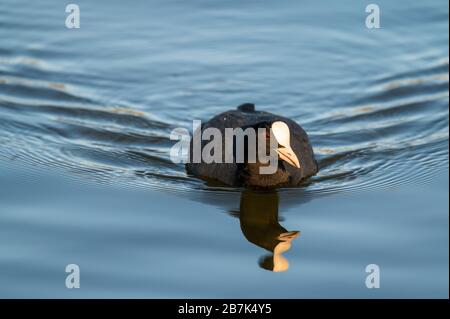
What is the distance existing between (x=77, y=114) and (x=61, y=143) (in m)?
0.76

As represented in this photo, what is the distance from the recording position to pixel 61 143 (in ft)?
33.5

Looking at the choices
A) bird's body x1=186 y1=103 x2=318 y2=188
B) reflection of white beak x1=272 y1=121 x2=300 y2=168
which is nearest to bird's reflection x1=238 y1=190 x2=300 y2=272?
bird's body x1=186 y1=103 x2=318 y2=188

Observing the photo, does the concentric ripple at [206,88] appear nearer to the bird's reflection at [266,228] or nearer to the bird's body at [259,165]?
the bird's body at [259,165]

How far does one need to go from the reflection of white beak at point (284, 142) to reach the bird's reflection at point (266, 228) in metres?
0.43

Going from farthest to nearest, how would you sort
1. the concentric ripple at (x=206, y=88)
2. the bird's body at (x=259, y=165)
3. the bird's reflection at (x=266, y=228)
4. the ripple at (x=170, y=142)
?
1. the concentric ripple at (x=206, y=88)
2. the ripple at (x=170, y=142)
3. the bird's body at (x=259, y=165)
4. the bird's reflection at (x=266, y=228)

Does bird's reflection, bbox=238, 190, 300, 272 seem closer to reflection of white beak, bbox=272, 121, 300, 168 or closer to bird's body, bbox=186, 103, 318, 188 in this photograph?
bird's body, bbox=186, 103, 318, 188

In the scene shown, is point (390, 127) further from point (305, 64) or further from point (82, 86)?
point (82, 86)

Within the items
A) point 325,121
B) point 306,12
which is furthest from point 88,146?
point 306,12

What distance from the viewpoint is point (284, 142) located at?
352 inches

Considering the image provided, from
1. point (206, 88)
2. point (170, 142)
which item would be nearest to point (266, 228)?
point (170, 142)

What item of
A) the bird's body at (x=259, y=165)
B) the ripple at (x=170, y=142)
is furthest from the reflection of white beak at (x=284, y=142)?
the ripple at (x=170, y=142)

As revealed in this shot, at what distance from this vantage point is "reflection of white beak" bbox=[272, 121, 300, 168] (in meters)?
8.88

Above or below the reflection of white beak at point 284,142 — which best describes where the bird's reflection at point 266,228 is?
below

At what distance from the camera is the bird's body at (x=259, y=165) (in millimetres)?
9148
